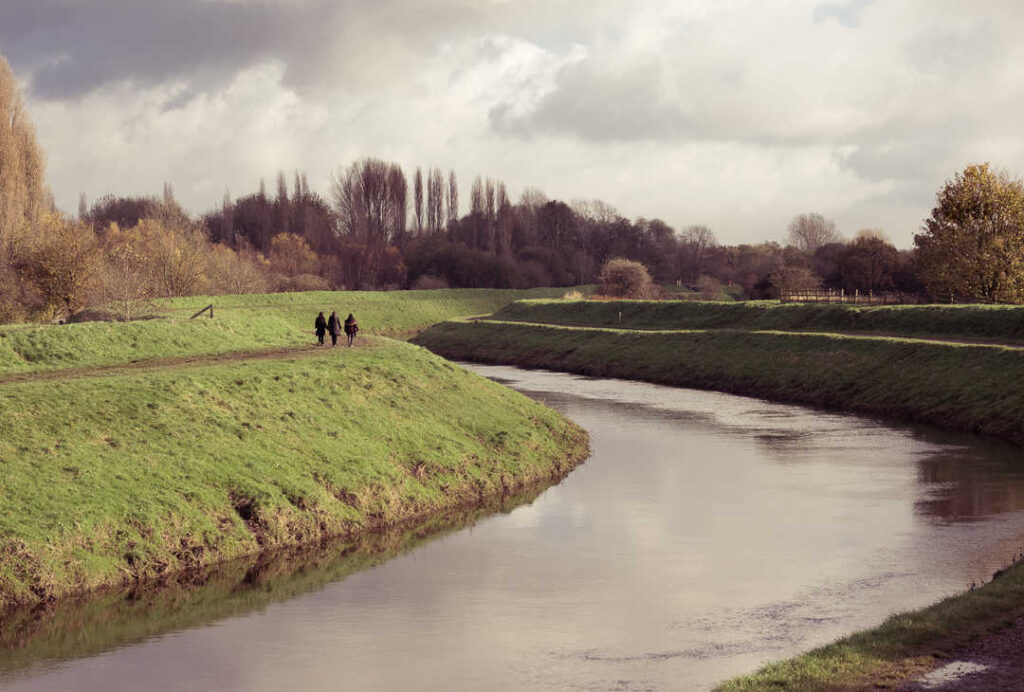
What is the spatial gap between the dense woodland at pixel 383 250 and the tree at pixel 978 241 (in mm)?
106

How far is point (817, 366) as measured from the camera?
227 feet

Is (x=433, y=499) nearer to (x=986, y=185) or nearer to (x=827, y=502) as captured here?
(x=827, y=502)

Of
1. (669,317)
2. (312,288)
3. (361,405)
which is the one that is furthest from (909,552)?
(312,288)

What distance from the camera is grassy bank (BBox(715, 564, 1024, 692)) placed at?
17.0 m

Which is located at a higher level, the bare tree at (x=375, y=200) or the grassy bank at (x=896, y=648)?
the bare tree at (x=375, y=200)

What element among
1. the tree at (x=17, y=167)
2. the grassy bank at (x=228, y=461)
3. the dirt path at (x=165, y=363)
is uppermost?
the tree at (x=17, y=167)

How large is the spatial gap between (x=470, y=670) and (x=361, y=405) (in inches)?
882

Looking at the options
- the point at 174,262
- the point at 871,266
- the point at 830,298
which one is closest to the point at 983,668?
the point at 830,298

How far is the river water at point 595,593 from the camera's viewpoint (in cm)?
1975

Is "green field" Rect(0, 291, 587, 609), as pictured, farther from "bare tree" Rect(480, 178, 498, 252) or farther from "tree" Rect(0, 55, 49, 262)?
"bare tree" Rect(480, 178, 498, 252)

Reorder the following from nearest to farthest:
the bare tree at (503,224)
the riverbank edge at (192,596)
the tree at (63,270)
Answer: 1. the riverbank edge at (192,596)
2. the tree at (63,270)
3. the bare tree at (503,224)

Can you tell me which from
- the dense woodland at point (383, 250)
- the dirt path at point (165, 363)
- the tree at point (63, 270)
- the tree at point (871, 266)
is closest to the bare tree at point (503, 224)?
the dense woodland at point (383, 250)

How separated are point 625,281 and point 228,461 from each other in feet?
344

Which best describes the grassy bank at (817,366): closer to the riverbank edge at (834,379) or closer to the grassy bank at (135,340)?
the riverbank edge at (834,379)
